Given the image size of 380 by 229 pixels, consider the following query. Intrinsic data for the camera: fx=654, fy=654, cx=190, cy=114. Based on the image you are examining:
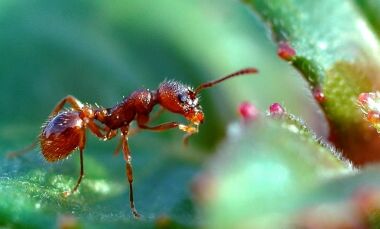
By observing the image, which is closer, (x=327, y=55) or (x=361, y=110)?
(x=361, y=110)

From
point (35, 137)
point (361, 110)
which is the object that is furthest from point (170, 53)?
point (361, 110)

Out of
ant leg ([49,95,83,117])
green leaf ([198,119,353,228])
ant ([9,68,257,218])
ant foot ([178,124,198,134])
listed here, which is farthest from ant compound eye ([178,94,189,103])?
green leaf ([198,119,353,228])

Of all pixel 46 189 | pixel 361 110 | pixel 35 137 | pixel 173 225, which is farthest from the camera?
pixel 35 137

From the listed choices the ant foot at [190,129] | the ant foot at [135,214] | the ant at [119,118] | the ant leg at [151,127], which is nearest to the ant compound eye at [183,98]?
the ant at [119,118]

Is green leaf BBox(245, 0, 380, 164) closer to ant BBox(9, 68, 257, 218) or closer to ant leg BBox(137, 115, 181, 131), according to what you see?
ant BBox(9, 68, 257, 218)

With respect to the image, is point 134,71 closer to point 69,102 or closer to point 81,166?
point 69,102

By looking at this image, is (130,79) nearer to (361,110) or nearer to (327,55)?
(327,55)
